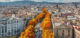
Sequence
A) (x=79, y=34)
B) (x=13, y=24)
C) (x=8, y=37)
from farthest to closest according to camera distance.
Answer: (x=13, y=24)
(x=8, y=37)
(x=79, y=34)

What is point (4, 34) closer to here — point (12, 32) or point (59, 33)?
point (12, 32)

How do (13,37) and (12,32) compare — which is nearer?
(13,37)

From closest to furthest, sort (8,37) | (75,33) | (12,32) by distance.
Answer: (75,33) < (8,37) < (12,32)

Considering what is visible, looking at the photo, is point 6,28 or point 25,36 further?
point 6,28

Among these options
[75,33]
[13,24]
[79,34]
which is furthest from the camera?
[13,24]

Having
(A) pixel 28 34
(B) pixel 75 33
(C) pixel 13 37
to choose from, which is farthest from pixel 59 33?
(C) pixel 13 37

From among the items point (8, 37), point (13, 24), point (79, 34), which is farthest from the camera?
point (13, 24)

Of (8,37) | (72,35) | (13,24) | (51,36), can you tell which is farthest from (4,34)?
(72,35)

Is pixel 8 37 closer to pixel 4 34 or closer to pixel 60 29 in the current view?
→ pixel 4 34

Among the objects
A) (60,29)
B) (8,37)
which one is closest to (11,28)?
(8,37)
